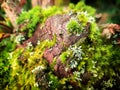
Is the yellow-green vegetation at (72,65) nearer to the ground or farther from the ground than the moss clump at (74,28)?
nearer to the ground

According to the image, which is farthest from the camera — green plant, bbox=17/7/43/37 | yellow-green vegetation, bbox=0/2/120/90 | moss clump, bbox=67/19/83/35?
green plant, bbox=17/7/43/37

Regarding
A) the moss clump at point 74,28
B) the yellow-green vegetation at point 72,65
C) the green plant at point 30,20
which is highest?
the green plant at point 30,20

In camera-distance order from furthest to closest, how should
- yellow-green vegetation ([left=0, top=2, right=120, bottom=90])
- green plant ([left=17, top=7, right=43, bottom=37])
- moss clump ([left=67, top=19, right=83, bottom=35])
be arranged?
green plant ([left=17, top=7, right=43, bottom=37]), moss clump ([left=67, top=19, right=83, bottom=35]), yellow-green vegetation ([left=0, top=2, right=120, bottom=90])

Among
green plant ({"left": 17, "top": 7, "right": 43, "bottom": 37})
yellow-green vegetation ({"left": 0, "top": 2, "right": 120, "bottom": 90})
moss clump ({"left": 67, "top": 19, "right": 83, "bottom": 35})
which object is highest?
green plant ({"left": 17, "top": 7, "right": 43, "bottom": 37})

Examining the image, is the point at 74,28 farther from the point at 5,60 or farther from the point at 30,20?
the point at 5,60

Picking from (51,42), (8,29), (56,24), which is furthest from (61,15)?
(8,29)

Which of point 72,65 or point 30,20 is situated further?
point 30,20

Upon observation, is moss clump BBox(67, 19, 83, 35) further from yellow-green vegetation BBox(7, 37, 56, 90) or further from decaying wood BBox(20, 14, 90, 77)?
yellow-green vegetation BBox(7, 37, 56, 90)

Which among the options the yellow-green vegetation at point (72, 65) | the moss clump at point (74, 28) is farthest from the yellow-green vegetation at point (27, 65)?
the moss clump at point (74, 28)

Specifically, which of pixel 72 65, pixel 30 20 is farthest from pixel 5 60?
pixel 72 65

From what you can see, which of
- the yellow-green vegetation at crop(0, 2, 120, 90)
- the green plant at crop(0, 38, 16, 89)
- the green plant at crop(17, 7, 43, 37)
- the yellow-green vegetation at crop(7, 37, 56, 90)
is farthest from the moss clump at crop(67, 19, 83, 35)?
the green plant at crop(0, 38, 16, 89)

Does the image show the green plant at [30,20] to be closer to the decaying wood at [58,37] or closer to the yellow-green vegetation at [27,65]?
the decaying wood at [58,37]
